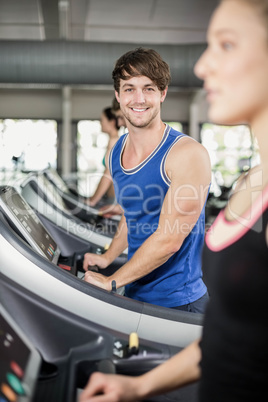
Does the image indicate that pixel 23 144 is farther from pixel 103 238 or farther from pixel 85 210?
pixel 103 238

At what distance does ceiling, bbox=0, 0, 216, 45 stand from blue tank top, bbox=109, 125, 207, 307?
399 cm

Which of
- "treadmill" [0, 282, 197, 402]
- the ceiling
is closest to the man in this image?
"treadmill" [0, 282, 197, 402]

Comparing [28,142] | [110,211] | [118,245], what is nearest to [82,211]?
[110,211]

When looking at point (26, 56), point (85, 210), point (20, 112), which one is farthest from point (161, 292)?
point (20, 112)

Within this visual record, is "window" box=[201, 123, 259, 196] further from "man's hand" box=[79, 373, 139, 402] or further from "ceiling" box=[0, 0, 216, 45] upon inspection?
"man's hand" box=[79, 373, 139, 402]

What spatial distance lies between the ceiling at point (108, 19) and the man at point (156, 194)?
12.6 ft

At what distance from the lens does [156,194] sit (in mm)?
1401

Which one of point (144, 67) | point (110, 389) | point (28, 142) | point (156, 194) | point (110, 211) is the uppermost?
point (144, 67)

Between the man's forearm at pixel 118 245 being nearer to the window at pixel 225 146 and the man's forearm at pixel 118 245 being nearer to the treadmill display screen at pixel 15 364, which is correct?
the treadmill display screen at pixel 15 364

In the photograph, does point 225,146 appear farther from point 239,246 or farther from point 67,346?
point 239,246

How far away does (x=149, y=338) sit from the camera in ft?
3.40

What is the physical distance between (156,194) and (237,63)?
0.86 meters

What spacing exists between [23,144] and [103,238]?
768 cm

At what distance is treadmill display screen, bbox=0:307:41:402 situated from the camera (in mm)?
691
